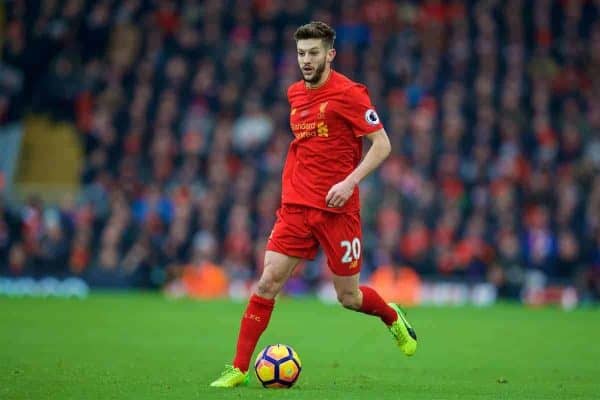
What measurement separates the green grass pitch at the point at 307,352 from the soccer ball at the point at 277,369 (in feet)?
0.37

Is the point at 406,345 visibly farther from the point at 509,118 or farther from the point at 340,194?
the point at 509,118

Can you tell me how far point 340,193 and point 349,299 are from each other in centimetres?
100

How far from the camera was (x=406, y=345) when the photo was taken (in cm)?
909

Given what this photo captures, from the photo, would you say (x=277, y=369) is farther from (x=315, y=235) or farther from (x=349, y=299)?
(x=315, y=235)

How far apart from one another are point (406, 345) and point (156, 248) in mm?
12888

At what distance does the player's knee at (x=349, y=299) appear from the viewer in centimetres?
859

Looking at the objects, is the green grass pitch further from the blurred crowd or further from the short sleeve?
the blurred crowd

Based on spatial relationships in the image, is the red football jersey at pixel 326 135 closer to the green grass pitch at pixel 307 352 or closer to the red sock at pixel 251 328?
the red sock at pixel 251 328

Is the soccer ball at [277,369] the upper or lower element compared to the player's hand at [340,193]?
lower

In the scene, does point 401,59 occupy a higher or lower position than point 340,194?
higher

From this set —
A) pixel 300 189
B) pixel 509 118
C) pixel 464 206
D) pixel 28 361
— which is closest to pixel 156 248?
pixel 464 206

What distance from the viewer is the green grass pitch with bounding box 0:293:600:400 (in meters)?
8.11

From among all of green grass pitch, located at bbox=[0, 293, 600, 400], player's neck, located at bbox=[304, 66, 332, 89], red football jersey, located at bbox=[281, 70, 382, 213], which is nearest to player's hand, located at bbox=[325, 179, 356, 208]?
red football jersey, located at bbox=[281, 70, 382, 213]

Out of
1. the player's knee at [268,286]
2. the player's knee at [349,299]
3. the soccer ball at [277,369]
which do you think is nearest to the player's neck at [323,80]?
the player's knee at [268,286]
